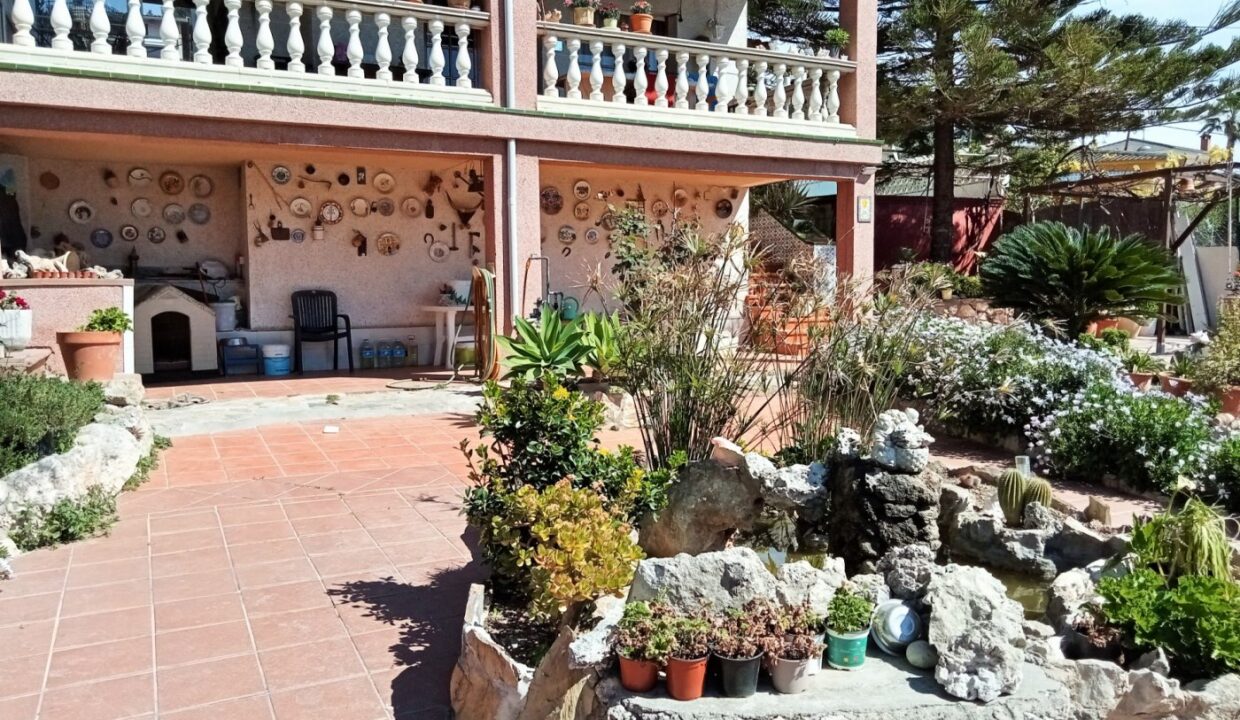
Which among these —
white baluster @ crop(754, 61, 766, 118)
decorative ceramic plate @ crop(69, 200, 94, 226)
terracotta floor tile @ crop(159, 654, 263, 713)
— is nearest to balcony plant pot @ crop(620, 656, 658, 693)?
terracotta floor tile @ crop(159, 654, 263, 713)

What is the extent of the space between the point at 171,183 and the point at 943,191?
11.8m

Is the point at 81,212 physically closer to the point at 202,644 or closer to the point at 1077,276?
the point at 202,644

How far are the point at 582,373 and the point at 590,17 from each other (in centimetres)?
507

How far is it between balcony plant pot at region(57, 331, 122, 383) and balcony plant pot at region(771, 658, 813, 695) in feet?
22.3

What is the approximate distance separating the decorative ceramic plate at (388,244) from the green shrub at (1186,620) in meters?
9.44

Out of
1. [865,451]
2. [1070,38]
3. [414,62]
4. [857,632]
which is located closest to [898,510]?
[865,451]

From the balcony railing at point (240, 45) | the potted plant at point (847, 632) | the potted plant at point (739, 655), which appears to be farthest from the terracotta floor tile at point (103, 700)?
the balcony railing at point (240, 45)

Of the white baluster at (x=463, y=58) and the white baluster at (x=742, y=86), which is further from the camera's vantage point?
the white baluster at (x=742, y=86)

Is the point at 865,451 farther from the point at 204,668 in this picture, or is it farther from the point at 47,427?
the point at 47,427

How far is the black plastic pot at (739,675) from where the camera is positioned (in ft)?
7.65

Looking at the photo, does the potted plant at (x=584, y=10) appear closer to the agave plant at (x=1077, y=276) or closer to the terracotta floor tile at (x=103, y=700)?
the agave plant at (x=1077, y=276)

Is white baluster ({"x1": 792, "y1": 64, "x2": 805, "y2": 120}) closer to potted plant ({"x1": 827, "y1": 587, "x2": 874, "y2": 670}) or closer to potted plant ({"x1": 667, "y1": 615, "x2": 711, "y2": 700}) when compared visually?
potted plant ({"x1": 827, "y1": 587, "x2": 874, "y2": 670})

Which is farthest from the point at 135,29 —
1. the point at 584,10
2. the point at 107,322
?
the point at 584,10

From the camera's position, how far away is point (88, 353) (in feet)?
24.3
